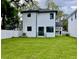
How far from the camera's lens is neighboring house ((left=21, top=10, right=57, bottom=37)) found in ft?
46.2


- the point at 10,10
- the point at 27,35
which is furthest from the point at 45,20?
the point at 10,10

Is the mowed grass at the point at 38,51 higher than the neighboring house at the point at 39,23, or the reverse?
the neighboring house at the point at 39,23

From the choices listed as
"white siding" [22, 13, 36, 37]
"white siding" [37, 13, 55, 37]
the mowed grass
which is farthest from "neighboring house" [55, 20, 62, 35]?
the mowed grass

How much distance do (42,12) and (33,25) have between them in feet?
3.61

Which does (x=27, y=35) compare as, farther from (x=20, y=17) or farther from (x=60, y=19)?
(x=60, y=19)

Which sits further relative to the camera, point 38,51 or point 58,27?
point 58,27

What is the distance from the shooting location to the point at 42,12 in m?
14.4

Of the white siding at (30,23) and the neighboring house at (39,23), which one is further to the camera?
the white siding at (30,23)

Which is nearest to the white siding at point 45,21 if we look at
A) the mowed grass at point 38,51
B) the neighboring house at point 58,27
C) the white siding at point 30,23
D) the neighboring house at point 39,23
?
the neighboring house at point 39,23

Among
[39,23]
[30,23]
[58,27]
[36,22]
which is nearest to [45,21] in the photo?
[39,23]

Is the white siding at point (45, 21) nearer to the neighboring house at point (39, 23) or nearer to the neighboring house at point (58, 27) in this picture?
the neighboring house at point (39, 23)

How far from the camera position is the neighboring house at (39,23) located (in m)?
14.1

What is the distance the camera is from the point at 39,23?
14297 millimetres

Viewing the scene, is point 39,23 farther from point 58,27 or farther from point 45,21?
point 58,27
